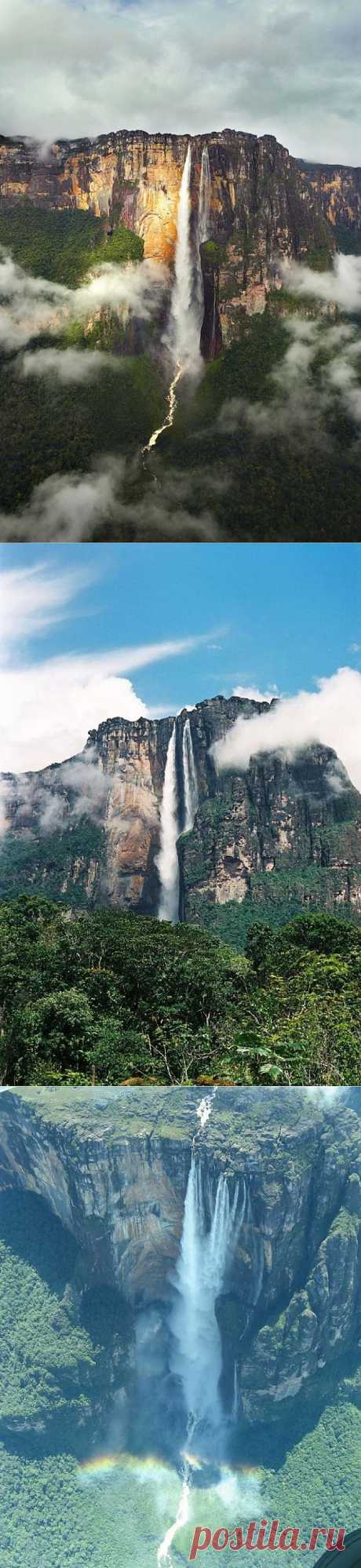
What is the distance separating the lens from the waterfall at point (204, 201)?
7.26m

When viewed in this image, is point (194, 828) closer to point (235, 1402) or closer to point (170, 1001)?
point (170, 1001)

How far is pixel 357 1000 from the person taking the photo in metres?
6.53

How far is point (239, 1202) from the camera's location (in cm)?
546

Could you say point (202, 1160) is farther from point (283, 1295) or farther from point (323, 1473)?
point (323, 1473)

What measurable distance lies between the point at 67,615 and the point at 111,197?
6.35ft

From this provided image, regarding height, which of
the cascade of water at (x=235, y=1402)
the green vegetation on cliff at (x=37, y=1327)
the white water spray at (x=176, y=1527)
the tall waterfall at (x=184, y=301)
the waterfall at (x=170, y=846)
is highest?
the tall waterfall at (x=184, y=301)

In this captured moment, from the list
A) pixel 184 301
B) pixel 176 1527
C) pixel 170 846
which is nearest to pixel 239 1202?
pixel 176 1527

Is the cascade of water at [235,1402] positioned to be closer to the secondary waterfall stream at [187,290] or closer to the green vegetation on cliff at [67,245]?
the secondary waterfall stream at [187,290]

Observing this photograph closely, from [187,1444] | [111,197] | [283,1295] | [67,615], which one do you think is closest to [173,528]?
[67,615]

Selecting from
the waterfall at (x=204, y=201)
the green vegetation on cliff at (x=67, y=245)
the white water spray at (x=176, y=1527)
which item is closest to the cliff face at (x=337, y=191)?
the waterfall at (x=204, y=201)

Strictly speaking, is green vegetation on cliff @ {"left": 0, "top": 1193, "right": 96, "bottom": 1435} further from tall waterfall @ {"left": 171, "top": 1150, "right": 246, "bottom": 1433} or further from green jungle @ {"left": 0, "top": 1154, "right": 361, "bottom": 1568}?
tall waterfall @ {"left": 171, "top": 1150, "right": 246, "bottom": 1433}

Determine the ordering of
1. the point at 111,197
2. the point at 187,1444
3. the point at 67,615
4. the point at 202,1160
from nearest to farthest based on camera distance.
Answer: the point at 187,1444, the point at 202,1160, the point at 67,615, the point at 111,197

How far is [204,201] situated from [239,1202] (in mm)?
4327

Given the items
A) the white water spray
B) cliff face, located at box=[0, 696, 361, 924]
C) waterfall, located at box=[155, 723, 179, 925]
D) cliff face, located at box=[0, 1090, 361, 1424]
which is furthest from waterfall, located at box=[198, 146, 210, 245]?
the white water spray
